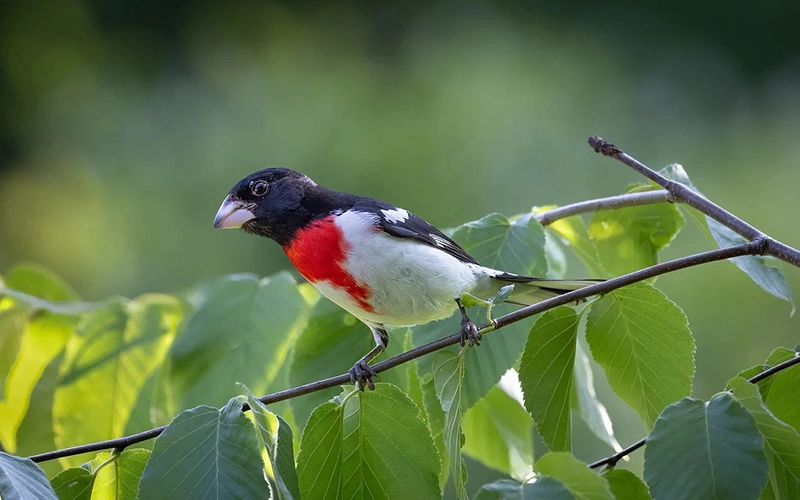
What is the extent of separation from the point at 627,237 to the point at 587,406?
45cm

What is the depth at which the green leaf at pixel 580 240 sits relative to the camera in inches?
88.6

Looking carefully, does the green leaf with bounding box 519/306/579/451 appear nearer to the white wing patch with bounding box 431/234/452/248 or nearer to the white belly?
the white belly

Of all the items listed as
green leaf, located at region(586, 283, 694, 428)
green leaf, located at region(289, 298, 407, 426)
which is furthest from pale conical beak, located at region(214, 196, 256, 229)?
green leaf, located at region(586, 283, 694, 428)

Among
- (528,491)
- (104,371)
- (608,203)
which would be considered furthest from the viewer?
(104,371)

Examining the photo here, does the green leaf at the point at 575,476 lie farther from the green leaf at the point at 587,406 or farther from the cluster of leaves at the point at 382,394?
the green leaf at the point at 587,406

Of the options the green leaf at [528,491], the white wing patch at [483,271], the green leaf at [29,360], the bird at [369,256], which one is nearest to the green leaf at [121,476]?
the bird at [369,256]

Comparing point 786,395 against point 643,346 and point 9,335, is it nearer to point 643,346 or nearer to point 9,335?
point 643,346

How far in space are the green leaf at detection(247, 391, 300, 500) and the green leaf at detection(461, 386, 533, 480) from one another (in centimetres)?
93

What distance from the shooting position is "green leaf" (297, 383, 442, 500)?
146cm

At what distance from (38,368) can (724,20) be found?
7.48 m

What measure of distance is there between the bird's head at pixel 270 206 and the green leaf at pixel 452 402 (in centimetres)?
103

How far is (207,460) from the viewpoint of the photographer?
1.33m

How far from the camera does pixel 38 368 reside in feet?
8.69

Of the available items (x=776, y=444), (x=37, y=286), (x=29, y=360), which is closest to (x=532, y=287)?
(x=776, y=444)
